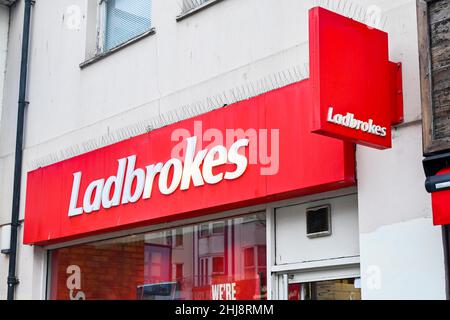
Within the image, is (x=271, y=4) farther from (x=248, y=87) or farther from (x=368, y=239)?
(x=368, y=239)

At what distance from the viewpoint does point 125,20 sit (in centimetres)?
987

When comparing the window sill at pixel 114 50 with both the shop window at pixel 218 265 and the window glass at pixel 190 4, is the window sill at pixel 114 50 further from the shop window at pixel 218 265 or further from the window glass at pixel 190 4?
the shop window at pixel 218 265

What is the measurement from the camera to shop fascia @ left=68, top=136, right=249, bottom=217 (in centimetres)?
760

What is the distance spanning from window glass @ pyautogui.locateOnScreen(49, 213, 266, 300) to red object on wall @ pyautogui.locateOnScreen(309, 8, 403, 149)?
1.91 metres

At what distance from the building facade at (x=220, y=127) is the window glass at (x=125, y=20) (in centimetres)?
2

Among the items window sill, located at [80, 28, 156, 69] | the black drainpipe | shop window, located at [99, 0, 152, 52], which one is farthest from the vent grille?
the black drainpipe

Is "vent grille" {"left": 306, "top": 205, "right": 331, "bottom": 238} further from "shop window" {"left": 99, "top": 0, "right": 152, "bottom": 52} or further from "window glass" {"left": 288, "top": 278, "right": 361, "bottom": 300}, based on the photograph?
"shop window" {"left": 99, "top": 0, "right": 152, "bottom": 52}

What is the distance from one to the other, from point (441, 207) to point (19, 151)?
6.26 m

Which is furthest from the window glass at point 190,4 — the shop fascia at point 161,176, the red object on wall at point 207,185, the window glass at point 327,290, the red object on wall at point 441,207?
the red object on wall at point 441,207

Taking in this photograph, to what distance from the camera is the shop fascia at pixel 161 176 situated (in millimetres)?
7602

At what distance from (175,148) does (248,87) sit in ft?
3.12

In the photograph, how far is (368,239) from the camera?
6.45 metres

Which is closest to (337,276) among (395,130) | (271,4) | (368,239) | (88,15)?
(368,239)

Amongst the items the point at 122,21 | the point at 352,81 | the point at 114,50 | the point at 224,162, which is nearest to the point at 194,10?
the point at 114,50
